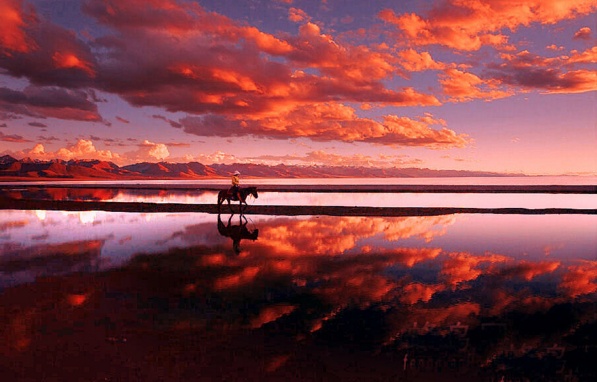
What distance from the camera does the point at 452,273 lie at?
10.1m

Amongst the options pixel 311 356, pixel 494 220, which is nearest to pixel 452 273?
pixel 311 356

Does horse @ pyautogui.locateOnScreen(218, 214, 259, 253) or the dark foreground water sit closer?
the dark foreground water

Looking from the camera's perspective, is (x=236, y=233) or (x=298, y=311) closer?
(x=298, y=311)

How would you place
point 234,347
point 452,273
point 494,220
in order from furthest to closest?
1. point 494,220
2. point 452,273
3. point 234,347

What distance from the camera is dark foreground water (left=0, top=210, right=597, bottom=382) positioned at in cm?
510

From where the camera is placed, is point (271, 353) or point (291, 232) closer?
point (271, 353)

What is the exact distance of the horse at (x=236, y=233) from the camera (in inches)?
597

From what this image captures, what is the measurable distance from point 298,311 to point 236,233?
11.0 metres

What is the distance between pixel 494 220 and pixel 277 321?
2123cm

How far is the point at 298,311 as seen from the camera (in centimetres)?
711

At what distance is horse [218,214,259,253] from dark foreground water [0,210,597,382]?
80cm

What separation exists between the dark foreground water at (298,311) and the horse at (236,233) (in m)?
0.80

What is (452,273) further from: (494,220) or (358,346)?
(494,220)

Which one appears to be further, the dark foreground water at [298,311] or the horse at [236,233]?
the horse at [236,233]
